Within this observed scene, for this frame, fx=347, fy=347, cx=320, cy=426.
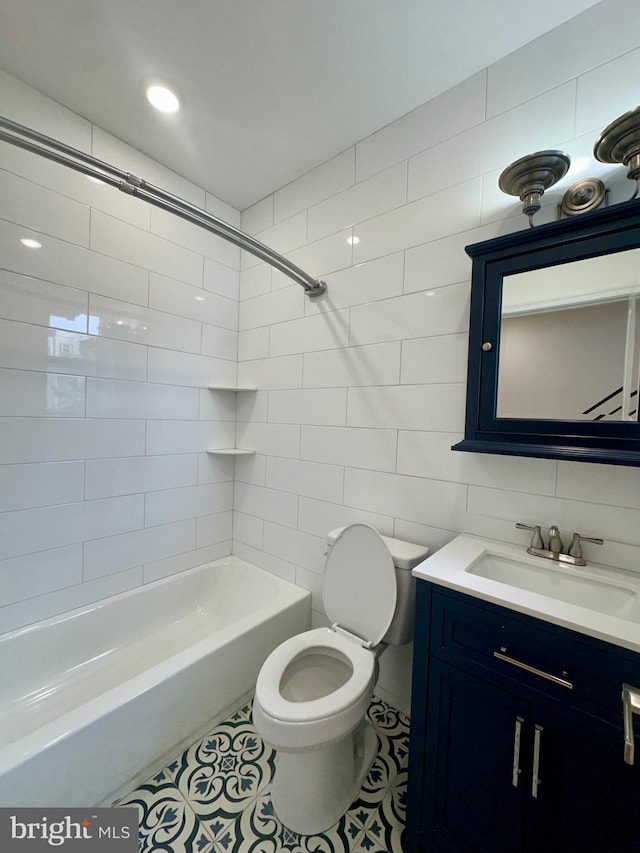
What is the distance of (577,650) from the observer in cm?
80

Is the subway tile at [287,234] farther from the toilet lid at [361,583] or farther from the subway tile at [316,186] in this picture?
the toilet lid at [361,583]

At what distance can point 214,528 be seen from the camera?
7.38 feet

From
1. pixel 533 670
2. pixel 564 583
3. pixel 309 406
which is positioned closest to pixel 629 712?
pixel 533 670

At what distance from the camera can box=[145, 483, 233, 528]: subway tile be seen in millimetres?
1939

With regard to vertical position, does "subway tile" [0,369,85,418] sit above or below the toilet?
above

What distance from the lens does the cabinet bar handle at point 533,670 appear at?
0.81 meters

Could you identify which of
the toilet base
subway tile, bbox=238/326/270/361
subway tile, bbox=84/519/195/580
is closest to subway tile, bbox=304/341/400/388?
subway tile, bbox=238/326/270/361

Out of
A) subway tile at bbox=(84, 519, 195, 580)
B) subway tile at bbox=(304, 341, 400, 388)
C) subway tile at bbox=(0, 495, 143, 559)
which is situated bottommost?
subway tile at bbox=(84, 519, 195, 580)

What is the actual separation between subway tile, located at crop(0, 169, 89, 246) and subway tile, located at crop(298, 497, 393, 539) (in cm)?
169

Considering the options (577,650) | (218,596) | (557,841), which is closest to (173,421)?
(218,596)

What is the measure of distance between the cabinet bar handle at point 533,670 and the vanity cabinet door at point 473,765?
3.7 inches

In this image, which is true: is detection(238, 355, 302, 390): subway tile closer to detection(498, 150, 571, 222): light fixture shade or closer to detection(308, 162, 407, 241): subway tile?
detection(308, 162, 407, 241): subway tile

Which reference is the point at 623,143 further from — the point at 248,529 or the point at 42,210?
the point at 248,529

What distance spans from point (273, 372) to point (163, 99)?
1282mm
